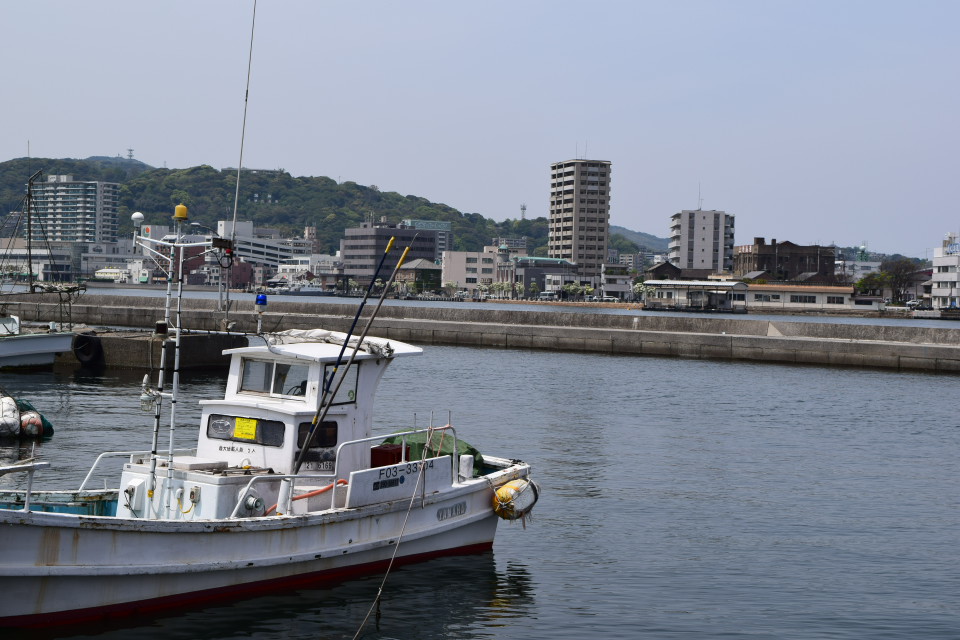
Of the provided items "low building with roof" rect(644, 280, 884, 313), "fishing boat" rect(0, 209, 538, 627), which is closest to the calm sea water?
"fishing boat" rect(0, 209, 538, 627)

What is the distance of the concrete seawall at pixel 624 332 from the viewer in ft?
162

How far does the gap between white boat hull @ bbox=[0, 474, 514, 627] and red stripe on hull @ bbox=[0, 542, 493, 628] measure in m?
0.01

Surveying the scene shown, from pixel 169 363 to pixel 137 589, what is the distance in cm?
2514

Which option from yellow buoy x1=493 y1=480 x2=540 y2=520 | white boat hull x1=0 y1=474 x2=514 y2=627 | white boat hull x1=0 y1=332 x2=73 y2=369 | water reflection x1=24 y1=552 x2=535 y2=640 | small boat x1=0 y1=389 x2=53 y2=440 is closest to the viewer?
white boat hull x1=0 y1=474 x2=514 y2=627

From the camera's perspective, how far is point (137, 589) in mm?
11195

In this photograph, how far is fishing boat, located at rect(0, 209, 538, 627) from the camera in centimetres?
1064

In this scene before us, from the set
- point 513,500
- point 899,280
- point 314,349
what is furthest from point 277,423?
point 899,280

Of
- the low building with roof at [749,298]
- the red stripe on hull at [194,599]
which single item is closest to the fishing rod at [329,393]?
the red stripe on hull at [194,599]

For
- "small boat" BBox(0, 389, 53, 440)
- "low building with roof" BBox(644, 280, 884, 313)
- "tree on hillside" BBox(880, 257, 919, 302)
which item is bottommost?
"small boat" BBox(0, 389, 53, 440)

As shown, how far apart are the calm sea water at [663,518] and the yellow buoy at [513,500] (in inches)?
32.1

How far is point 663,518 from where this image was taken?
1834 cm

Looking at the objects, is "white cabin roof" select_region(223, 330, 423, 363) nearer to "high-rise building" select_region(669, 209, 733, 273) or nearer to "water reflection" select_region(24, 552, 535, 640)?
"water reflection" select_region(24, 552, 535, 640)

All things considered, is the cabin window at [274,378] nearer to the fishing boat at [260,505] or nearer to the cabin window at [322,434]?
the fishing boat at [260,505]

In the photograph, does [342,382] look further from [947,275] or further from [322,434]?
[947,275]
